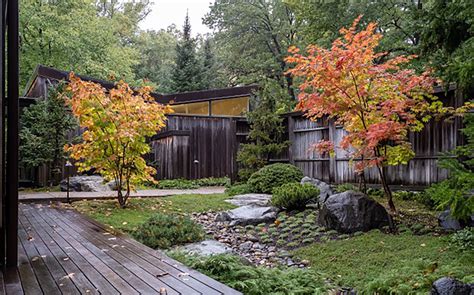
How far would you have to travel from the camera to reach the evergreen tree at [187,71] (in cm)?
2130

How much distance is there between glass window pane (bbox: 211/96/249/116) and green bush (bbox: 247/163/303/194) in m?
6.30

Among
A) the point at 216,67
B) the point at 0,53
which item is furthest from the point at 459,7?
the point at 216,67

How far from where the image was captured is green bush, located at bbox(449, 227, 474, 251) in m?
3.99

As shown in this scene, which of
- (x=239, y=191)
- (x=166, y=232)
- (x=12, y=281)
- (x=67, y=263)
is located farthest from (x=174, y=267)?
(x=239, y=191)

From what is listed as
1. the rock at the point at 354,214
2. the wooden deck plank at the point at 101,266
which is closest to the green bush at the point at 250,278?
the wooden deck plank at the point at 101,266

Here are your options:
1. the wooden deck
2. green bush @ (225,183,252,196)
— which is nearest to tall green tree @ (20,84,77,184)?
green bush @ (225,183,252,196)

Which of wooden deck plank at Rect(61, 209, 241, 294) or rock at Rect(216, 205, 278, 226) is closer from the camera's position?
wooden deck plank at Rect(61, 209, 241, 294)

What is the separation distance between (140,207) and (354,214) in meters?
3.87

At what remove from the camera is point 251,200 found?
7.97 meters

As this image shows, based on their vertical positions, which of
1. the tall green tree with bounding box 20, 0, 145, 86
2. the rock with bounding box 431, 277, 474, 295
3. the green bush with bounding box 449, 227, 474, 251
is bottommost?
the rock with bounding box 431, 277, 474, 295

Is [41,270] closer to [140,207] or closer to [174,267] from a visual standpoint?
[174,267]

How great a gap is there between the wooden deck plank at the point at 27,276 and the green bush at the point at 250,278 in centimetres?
121

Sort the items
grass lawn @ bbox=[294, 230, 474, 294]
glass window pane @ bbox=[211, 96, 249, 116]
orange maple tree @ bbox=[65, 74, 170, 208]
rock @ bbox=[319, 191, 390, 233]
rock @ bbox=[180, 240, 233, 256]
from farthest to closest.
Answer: glass window pane @ bbox=[211, 96, 249, 116]
orange maple tree @ bbox=[65, 74, 170, 208]
rock @ bbox=[319, 191, 390, 233]
rock @ bbox=[180, 240, 233, 256]
grass lawn @ bbox=[294, 230, 474, 294]

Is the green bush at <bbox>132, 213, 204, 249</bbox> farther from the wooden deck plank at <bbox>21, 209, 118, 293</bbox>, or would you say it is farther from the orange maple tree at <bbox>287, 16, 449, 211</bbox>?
the orange maple tree at <bbox>287, 16, 449, 211</bbox>
